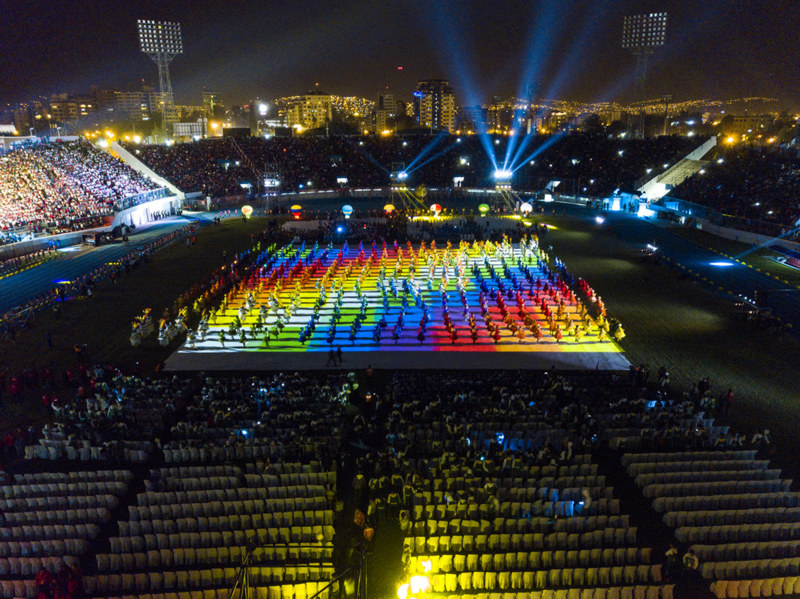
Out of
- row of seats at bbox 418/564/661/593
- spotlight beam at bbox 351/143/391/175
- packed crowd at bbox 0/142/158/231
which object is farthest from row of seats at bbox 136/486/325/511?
spotlight beam at bbox 351/143/391/175

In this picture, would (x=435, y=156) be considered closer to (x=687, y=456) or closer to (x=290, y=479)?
(x=687, y=456)

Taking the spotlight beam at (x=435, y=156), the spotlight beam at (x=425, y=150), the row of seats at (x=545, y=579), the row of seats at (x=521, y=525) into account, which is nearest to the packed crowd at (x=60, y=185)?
the spotlight beam at (x=435, y=156)

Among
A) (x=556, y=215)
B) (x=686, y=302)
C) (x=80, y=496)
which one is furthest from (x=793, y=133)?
(x=80, y=496)

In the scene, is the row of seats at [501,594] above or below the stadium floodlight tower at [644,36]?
below

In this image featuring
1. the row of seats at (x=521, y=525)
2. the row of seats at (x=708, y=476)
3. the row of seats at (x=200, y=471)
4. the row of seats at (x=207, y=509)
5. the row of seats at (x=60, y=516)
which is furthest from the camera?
the row of seats at (x=200, y=471)

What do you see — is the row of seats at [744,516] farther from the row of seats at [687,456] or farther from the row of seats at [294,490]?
the row of seats at [294,490]

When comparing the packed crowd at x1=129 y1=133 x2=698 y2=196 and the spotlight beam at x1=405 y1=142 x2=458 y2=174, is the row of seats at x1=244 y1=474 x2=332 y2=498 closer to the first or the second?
the packed crowd at x1=129 y1=133 x2=698 y2=196

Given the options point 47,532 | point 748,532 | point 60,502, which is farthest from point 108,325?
point 748,532
